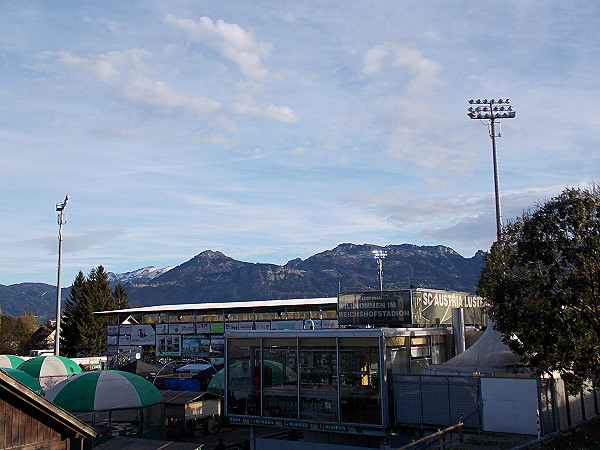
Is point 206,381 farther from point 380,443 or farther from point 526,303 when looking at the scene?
point 526,303

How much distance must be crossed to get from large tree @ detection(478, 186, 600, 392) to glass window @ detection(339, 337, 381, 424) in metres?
5.02

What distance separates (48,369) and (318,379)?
87.5ft

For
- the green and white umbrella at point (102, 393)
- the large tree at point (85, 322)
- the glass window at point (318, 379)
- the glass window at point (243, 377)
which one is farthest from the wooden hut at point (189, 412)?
the large tree at point (85, 322)

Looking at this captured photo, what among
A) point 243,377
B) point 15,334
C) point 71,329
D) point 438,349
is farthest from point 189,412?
point 15,334

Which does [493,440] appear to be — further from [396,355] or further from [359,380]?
[359,380]

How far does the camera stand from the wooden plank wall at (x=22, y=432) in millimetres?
12250

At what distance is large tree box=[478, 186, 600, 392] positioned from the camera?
17.5m

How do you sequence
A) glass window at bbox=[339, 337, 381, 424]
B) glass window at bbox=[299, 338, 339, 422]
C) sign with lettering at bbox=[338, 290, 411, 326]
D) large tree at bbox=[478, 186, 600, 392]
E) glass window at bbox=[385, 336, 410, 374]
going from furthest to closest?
1. sign with lettering at bbox=[338, 290, 411, 326]
2. glass window at bbox=[299, 338, 339, 422]
3. glass window at bbox=[385, 336, 410, 374]
4. glass window at bbox=[339, 337, 381, 424]
5. large tree at bbox=[478, 186, 600, 392]

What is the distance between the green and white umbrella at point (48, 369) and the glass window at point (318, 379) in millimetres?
25114

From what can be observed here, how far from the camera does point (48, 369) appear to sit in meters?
41.8

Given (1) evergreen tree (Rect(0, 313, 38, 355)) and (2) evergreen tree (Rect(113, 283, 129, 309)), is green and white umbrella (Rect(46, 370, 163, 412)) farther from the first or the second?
(2) evergreen tree (Rect(113, 283, 129, 309))

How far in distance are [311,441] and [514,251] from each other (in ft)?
36.8

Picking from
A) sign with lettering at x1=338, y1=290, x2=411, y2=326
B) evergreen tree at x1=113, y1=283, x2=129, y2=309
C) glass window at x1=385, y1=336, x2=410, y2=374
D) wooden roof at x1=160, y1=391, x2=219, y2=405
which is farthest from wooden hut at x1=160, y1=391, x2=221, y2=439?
evergreen tree at x1=113, y1=283, x2=129, y2=309

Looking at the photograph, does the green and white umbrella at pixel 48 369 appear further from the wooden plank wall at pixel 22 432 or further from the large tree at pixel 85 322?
the large tree at pixel 85 322
